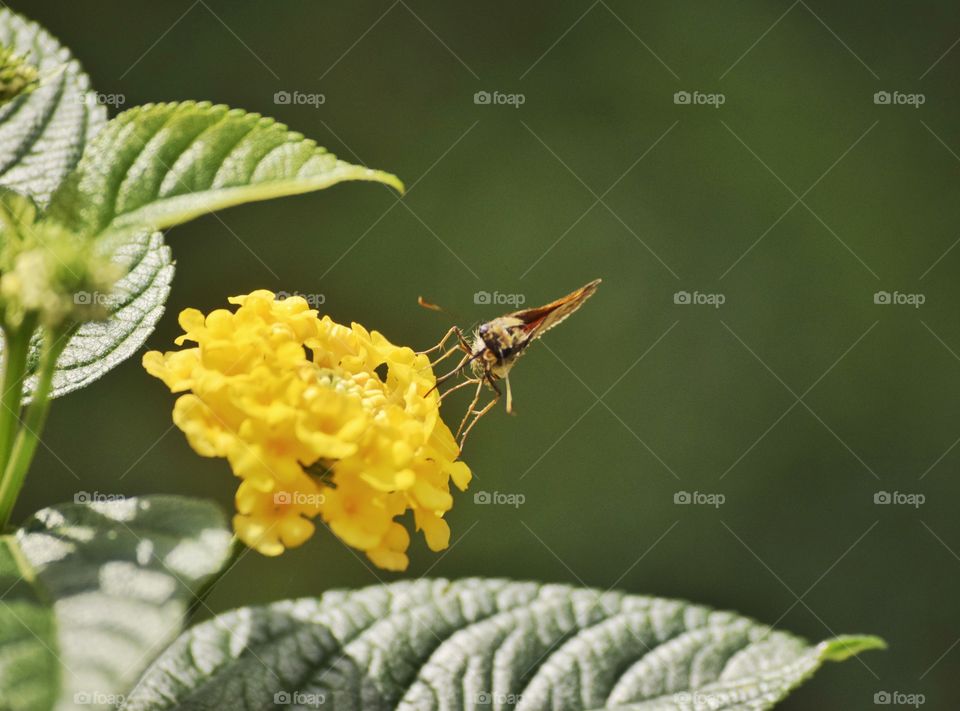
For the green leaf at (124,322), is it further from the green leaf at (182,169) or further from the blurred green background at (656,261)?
the blurred green background at (656,261)

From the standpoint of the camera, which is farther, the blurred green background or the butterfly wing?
the blurred green background

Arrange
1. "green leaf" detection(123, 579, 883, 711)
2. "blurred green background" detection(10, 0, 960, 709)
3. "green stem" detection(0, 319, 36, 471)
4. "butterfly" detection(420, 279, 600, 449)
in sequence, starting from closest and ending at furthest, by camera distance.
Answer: "green stem" detection(0, 319, 36, 471), "green leaf" detection(123, 579, 883, 711), "butterfly" detection(420, 279, 600, 449), "blurred green background" detection(10, 0, 960, 709)

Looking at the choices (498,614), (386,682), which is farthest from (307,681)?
(498,614)

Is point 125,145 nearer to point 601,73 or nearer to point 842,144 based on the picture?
point 601,73

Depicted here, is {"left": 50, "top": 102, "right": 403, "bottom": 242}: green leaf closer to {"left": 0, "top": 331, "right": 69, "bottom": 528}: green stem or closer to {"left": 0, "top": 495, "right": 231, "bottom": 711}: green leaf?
{"left": 0, "top": 331, "right": 69, "bottom": 528}: green stem

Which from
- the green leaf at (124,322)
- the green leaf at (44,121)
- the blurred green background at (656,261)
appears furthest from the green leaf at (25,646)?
the blurred green background at (656,261)

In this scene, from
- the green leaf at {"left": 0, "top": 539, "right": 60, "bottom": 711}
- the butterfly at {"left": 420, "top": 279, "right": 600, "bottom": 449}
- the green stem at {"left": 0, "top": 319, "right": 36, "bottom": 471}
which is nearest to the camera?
the green leaf at {"left": 0, "top": 539, "right": 60, "bottom": 711}

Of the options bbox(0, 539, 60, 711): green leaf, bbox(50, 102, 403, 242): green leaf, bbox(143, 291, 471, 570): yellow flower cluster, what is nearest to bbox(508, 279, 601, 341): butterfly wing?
bbox(143, 291, 471, 570): yellow flower cluster
